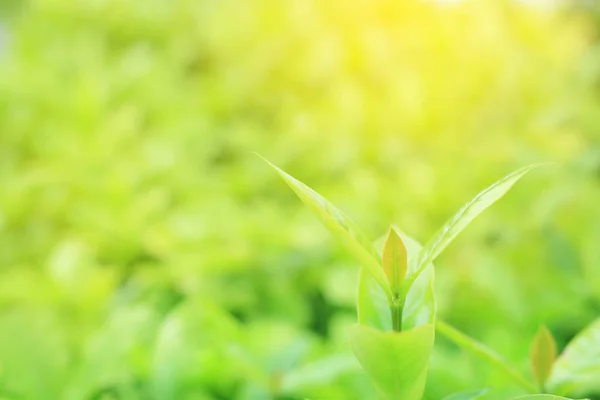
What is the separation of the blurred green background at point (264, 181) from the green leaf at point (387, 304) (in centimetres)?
18

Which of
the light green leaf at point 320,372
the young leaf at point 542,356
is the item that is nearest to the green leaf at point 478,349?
the young leaf at point 542,356

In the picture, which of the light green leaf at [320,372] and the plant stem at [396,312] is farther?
the light green leaf at [320,372]

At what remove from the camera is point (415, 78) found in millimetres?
1620

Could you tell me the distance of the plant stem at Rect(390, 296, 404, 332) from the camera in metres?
0.38

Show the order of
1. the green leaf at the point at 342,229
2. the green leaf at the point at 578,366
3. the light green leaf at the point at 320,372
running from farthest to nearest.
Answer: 1. the light green leaf at the point at 320,372
2. the green leaf at the point at 578,366
3. the green leaf at the point at 342,229

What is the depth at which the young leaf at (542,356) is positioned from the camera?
47 centimetres

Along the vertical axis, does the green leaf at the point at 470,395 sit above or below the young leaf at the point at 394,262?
below

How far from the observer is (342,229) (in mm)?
358

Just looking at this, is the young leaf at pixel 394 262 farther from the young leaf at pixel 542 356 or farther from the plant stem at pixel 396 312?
the young leaf at pixel 542 356

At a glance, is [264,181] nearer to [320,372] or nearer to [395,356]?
[320,372]

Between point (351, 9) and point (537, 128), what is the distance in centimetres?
78

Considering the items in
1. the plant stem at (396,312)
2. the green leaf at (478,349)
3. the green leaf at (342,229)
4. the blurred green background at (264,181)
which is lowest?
the plant stem at (396,312)

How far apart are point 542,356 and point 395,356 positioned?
159mm

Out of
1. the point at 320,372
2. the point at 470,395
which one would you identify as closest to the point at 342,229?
the point at 470,395
